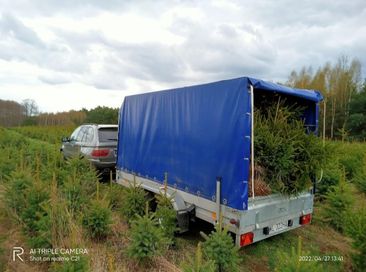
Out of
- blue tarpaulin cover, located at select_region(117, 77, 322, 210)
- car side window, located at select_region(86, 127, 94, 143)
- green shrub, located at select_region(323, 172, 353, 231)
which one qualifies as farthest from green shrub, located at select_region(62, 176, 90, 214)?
green shrub, located at select_region(323, 172, 353, 231)

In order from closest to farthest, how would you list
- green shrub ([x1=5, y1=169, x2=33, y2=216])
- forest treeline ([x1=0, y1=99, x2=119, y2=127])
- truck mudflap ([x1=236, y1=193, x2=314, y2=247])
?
→ truck mudflap ([x1=236, y1=193, x2=314, y2=247]), green shrub ([x1=5, y1=169, x2=33, y2=216]), forest treeline ([x1=0, y1=99, x2=119, y2=127])

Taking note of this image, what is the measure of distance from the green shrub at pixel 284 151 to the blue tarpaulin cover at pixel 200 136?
477 millimetres

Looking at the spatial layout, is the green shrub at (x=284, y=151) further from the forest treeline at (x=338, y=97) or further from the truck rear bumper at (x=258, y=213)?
the forest treeline at (x=338, y=97)

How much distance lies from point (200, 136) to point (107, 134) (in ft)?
14.8

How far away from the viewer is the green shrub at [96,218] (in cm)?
402

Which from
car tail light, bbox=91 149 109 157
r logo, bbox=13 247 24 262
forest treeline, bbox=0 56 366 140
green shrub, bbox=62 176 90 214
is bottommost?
r logo, bbox=13 247 24 262

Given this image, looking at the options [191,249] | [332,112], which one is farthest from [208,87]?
[332,112]

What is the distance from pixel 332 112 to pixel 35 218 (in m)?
31.8

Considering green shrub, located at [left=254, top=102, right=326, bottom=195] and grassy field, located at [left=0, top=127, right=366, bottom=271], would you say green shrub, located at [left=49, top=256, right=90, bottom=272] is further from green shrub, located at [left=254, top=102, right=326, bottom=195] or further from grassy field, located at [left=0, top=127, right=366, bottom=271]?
green shrub, located at [left=254, top=102, right=326, bottom=195]

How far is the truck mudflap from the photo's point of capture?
3.36m

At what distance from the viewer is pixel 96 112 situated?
38.1 metres

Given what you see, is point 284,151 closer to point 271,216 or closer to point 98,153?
point 271,216

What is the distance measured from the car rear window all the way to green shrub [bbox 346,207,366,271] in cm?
605

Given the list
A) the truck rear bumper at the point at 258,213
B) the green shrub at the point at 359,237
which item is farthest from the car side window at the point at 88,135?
→ the green shrub at the point at 359,237
